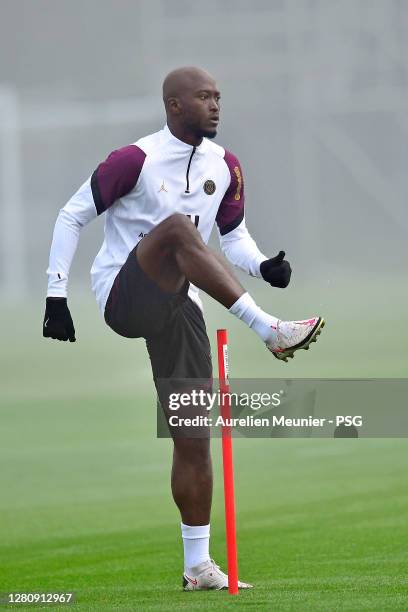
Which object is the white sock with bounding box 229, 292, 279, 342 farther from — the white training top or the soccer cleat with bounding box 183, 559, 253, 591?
the soccer cleat with bounding box 183, 559, 253, 591

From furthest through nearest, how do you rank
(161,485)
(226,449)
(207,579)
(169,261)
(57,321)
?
(161,485) < (207,579) < (57,321) < (169,261) < (226,449)

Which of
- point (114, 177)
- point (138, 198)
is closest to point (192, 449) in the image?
point (138, 198)

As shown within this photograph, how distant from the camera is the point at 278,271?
665cm

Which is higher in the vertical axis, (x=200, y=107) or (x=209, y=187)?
(x=200, y=107)

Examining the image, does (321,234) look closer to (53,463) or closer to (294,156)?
(294,156)

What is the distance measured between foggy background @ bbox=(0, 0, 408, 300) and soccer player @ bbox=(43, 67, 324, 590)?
349 inches

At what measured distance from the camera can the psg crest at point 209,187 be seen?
22.2ft

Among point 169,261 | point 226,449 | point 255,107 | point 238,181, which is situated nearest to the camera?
point 226,449

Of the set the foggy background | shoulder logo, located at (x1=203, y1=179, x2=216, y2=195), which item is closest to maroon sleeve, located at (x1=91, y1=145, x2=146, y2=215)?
shoulder logo, located at (x1=203, y1=179, x2=216, y2=195)

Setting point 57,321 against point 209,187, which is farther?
point 209,187

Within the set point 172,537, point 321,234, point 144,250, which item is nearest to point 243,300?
point 144,250

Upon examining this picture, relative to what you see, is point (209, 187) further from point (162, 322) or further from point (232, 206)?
point (162, 322)

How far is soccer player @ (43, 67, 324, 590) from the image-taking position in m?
6.50

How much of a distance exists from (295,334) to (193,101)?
1231mm
